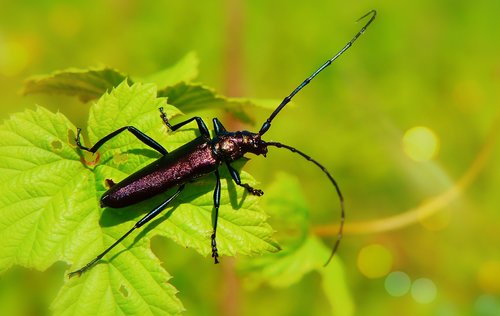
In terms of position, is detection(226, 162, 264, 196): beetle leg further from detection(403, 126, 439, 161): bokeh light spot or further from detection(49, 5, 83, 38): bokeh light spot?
detection(49, 5, 83, 38): bokeh light spot

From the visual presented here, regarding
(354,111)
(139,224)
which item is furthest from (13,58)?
(139,224)

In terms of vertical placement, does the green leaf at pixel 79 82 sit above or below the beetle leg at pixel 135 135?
above

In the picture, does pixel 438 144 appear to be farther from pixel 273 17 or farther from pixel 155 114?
pixel 155 114

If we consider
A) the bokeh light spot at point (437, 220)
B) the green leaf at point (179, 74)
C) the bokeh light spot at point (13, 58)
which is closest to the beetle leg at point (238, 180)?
the green leaf at point (179, 74)

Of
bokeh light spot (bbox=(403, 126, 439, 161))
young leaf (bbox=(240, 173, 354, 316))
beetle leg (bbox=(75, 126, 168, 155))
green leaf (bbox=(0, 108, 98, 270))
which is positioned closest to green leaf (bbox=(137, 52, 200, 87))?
beetle leg (bbox=(75, 126, 168, 155))

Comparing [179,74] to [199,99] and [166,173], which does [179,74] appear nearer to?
[199,99]

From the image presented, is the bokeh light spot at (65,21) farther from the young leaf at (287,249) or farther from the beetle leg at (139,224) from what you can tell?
the beetle leg at (139,224)
